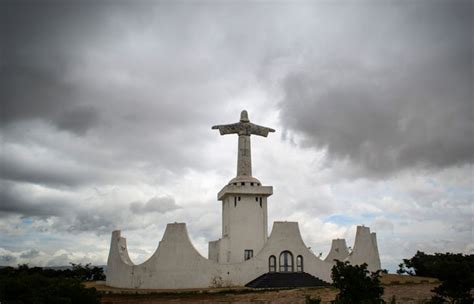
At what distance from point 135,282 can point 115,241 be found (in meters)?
5.27

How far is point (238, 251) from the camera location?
36094 millimetres

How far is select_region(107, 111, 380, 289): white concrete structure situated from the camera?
3191 cm

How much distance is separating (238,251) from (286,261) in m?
4.14

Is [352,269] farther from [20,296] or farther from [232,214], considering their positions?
[232,214]

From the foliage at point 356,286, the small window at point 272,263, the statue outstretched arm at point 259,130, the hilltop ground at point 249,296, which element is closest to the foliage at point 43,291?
the hilltop ground at point 249,296

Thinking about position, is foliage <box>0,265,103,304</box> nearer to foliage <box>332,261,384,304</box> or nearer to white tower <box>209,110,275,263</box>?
foliage <box>332,261,384,304</box>

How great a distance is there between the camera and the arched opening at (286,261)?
33938mm

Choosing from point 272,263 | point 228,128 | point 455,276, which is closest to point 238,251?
point 272,263

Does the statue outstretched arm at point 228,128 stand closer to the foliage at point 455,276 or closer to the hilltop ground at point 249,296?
the hilltop ground at point 249,296

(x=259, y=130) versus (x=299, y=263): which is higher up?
(x=259, y=130)

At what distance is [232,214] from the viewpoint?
3653cm

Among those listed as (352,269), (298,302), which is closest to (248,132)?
(298,302)

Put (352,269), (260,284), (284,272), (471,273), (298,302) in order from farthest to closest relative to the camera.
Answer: (284,272) → (260,284) → (298,302) → (471,273) → (352,269)

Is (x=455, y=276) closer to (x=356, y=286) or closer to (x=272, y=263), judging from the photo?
(x=356, y=286)
